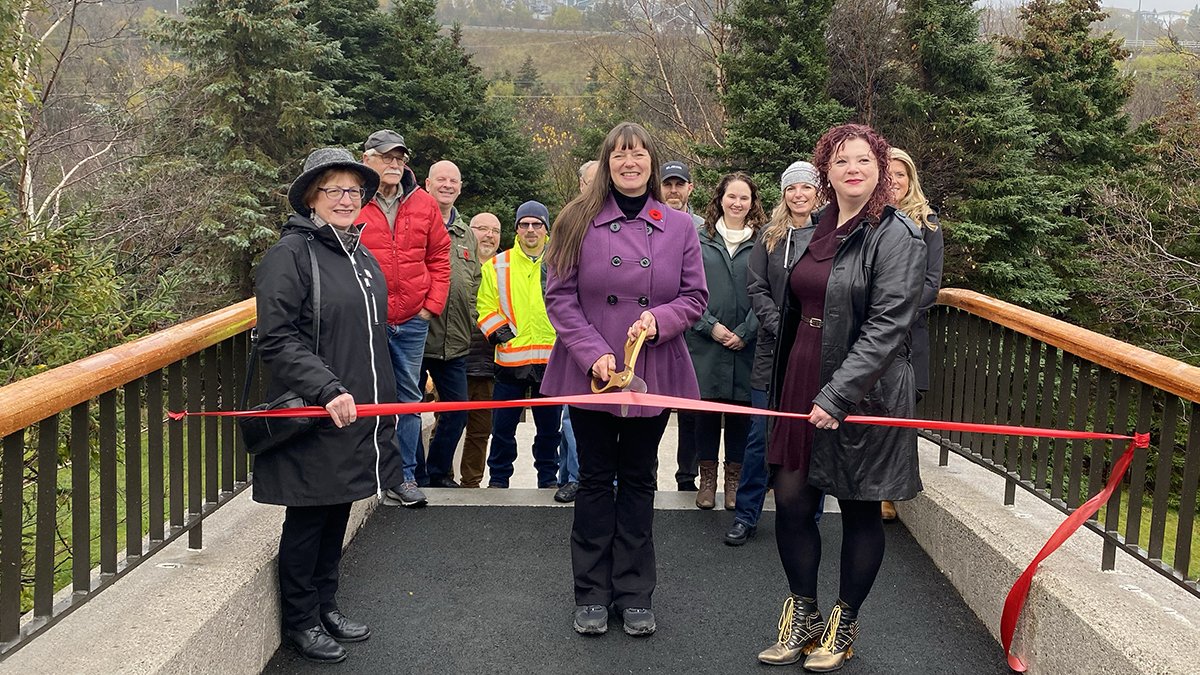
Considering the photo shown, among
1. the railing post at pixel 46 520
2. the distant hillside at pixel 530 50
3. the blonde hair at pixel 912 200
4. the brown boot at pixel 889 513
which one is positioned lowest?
the brown boot at pixel 889 513

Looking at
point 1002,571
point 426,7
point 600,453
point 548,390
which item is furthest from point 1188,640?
point 426,7

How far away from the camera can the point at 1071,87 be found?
2136cm

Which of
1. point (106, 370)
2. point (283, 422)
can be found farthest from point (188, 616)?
point (106, 370)

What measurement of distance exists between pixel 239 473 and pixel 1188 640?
369cm

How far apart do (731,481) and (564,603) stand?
1.69 meters

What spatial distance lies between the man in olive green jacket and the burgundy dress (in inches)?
119

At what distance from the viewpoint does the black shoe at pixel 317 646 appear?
3.70m

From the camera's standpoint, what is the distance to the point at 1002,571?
12.9ft

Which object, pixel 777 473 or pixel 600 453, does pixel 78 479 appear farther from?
pixel 777 473

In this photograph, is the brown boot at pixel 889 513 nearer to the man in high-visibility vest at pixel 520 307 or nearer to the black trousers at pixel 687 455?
the black trousers at pixel 687 455

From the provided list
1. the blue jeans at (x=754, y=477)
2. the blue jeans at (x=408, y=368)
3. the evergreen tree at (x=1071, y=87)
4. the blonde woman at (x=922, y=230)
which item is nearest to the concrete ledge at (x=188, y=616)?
the blue jeans at (x=408, y=368)

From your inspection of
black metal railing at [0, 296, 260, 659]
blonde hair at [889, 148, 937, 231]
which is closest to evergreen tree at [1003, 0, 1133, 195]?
blonde hair at [889, 148, 937, 231]

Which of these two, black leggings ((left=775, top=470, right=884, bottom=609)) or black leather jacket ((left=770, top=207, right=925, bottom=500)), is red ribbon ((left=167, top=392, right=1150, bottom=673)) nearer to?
black leather jacket ((left=770, top=207, right=925, bottom=500))

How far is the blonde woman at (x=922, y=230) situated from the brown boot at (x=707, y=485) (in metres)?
1.27
